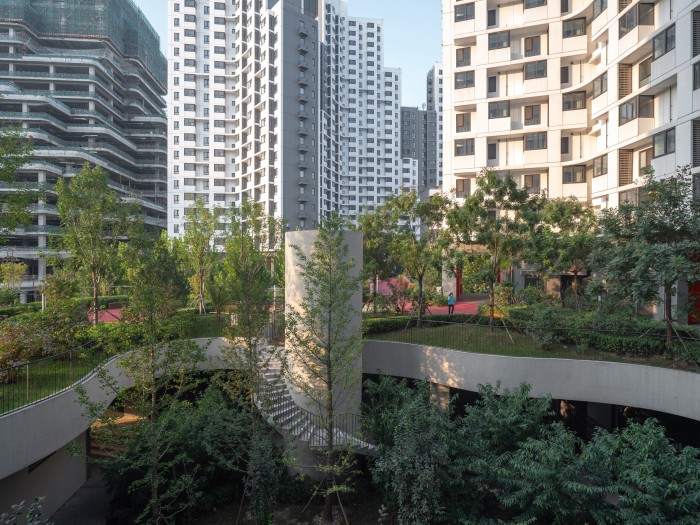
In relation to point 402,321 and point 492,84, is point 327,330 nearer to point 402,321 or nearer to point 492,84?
point 402,321

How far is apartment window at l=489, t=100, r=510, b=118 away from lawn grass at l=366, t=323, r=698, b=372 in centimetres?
1948

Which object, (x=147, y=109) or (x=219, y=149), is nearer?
(x=219, y=149)

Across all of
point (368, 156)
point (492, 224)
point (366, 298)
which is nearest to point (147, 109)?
point (368, 156)

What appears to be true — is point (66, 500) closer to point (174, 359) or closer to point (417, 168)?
point (174, 359)

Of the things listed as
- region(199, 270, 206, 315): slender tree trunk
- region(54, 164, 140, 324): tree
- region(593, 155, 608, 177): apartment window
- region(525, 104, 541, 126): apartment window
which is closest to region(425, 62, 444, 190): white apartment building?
region(525, 104, 541, 126): apartment window

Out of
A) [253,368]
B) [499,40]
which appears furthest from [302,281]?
[499,40]

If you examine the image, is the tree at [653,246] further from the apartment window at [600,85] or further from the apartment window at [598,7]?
the apartment window at [598,7]

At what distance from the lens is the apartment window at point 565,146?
32688 millimetres

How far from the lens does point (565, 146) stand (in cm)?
3275

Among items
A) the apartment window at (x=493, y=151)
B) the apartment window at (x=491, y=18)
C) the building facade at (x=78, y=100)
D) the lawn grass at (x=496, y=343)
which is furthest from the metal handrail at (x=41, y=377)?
the building facade at (x=78, y=100)

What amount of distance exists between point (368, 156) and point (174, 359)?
9946cm

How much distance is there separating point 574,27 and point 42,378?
37.1 metres

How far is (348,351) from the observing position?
1331cm

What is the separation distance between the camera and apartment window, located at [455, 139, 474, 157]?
34.7m
